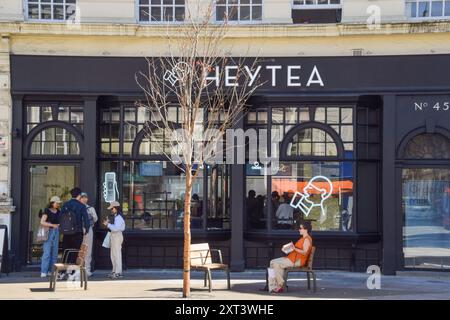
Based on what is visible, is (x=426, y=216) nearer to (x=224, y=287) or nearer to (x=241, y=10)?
(x=224, y=287)

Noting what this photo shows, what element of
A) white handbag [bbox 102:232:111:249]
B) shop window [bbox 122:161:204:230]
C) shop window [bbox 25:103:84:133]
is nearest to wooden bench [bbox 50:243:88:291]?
white handbag [bbox 102:232:111:249]

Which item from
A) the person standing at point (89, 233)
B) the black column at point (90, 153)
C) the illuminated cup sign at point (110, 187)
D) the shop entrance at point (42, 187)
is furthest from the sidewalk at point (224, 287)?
the black column at point (90, 153)

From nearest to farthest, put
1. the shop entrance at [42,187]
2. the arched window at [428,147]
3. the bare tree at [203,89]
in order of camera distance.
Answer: the bare tree at [203,89] → the arched window at [428,147] → the shop entrance at [42,187]

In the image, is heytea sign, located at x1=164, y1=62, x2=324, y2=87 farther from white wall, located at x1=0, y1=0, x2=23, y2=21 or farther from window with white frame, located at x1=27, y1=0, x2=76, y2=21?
white wall, located at x1=0, y1=0, x2=23, y2=21

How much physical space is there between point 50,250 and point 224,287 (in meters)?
3.87

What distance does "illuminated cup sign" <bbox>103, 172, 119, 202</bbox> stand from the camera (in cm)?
1661

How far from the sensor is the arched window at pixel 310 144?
16.4 m

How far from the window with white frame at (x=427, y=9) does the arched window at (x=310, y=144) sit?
311cm

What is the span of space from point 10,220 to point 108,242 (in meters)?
2.30

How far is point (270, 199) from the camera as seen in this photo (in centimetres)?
1633

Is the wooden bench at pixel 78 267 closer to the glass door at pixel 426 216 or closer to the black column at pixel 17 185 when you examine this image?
the black column at pixel 17 185

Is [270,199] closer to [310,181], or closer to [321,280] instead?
[310,181]

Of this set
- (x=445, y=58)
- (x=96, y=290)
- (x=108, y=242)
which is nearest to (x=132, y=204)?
→ (x=108, y=242)

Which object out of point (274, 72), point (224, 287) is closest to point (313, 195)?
point (274, 72)
